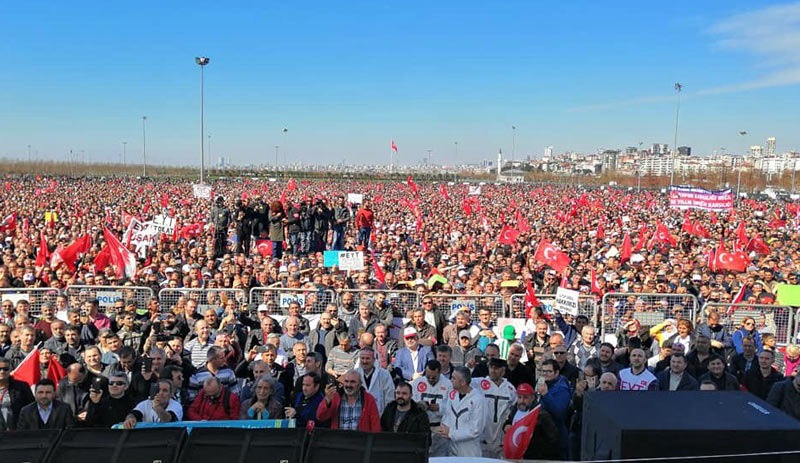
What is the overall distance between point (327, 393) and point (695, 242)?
63.4 ft

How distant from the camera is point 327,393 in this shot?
5434mm

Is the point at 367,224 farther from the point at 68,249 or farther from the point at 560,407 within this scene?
the point at 560,407

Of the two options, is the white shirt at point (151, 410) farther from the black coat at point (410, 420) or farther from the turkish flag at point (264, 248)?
the turkish flag at point (264, 248)

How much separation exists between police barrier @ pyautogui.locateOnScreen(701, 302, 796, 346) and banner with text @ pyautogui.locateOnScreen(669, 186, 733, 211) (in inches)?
512

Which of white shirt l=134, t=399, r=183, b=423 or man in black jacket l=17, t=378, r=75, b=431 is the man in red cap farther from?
man in black jacket l=17, t=378, r=75, b=431

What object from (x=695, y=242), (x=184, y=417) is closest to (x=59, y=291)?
(x=184, y=417)

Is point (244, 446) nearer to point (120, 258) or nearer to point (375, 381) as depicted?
point (375, 381)

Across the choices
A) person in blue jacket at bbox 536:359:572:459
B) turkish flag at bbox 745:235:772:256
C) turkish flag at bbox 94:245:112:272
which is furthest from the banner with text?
person in blue jacket at bbox 536:359:572:459

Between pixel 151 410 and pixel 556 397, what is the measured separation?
127 inches

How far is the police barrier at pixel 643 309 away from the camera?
961 cm

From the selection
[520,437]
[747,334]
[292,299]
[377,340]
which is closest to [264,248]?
[292,299]

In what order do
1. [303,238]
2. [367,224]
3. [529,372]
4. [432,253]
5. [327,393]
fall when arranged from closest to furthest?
1. [327,393]
2. [529,372]
3. [432,253]
4. [303,238]
5. [367,224]

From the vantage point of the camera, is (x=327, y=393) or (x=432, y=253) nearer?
(x=327, y=393)

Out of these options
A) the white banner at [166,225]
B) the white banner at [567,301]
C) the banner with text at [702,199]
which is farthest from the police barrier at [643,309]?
the banner with text at [702,199]
